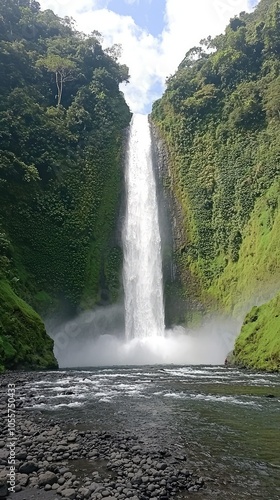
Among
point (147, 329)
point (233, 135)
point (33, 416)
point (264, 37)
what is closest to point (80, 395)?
point (33, 416)

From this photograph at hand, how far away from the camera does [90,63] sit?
247 feet

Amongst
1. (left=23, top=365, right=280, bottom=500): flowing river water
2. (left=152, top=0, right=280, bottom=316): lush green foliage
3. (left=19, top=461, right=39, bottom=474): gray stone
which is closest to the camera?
(left=19, top=461, right=39, bottom=474): gray stone

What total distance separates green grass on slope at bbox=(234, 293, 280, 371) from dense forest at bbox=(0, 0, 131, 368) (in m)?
15.2

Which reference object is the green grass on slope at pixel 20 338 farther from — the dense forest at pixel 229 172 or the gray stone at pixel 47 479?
the gray stone at pixel 47 479

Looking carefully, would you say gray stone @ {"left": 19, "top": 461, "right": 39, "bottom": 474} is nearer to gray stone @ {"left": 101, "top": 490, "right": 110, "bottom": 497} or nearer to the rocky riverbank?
the rocky riverbank

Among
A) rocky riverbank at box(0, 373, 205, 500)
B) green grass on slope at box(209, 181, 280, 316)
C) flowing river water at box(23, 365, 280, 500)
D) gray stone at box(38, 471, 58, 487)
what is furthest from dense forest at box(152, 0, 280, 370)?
gray stone at box(38, 471, 58, 487)

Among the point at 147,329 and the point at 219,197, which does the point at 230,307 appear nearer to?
the point at 147,329

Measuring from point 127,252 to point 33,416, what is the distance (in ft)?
132

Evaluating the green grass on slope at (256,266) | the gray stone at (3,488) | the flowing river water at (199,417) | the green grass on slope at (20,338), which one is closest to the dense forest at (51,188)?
the green grass on slope at (20,338)

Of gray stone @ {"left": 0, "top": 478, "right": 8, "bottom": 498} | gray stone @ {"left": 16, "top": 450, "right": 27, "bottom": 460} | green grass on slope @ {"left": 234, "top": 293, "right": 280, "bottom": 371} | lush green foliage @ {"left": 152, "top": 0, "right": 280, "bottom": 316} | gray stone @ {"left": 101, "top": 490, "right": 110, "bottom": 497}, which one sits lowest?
gray stone @ {"left": 101, "top": 490, "right": 110, "bottom": 497}

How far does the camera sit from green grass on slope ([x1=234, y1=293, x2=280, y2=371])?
29.6m

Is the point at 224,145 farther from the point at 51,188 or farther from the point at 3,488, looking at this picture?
the point at 3,488

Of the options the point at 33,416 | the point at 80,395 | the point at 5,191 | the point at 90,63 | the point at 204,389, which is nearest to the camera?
the point at 33,416

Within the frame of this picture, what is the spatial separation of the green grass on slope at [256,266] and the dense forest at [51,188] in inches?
519
